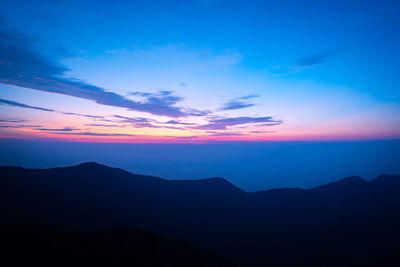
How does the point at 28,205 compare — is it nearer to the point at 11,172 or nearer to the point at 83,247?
the point at 11,172

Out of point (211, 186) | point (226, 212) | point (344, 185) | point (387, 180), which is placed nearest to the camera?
point (226, 212)

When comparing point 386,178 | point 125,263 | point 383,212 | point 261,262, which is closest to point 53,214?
point 125,263

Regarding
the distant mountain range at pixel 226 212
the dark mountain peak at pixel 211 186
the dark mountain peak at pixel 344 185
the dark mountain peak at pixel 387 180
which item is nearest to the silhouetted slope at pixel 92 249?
the distant mountain range at pixel 226 212

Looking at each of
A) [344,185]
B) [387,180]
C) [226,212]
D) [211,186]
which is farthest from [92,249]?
[387,180]

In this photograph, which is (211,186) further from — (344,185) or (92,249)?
(344,185)

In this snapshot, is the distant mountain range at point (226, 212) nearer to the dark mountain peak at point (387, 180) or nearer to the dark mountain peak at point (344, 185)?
the dark mountain peak at point (344, 185)
